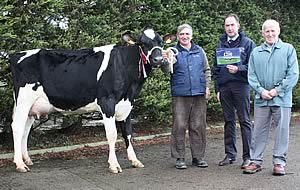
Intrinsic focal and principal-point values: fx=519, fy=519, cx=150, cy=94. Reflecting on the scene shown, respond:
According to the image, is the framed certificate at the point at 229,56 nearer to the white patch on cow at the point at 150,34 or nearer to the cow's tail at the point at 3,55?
the white patch on cow at the point at 150,34

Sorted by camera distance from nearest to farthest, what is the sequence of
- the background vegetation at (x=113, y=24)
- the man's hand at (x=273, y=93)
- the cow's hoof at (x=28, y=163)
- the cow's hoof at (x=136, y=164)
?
1. the man's hand at (x=273, y=93)
2. the cow's hoof at (x=136, y=164)
3. the cow's hoof at (x=28, y=163)
4. the background vegetation at (x=113, y=24)

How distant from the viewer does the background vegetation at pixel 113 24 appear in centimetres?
855

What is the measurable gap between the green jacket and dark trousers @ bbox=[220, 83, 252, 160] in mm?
467

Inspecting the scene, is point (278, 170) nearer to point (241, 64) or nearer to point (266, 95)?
point (266, 95)

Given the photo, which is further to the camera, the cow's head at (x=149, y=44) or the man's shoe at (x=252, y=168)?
the cow's head at (x=149, y=44)

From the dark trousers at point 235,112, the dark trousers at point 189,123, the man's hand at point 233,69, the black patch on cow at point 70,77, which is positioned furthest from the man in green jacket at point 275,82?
the black patch on cow at point 70,77

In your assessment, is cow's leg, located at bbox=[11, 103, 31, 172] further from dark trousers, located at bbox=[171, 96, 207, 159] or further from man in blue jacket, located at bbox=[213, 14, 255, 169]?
man in blue jacket, located at bbox=[213, 14, 255, 169]

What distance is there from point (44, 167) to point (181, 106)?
2.30m

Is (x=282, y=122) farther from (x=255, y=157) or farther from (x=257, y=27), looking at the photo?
(x=257, y=27)

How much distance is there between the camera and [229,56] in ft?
24.8

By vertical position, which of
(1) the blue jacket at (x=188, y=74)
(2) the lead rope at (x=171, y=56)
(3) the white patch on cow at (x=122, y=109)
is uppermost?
(2) the lead rope at (x=171, y=56)

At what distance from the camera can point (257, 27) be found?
12.8 meters

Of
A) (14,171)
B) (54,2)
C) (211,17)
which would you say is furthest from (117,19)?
(14,171)

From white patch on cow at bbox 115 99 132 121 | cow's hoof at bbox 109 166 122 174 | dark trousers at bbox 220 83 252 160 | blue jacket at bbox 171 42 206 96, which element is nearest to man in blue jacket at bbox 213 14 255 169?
dark trousers at bbox 220 83 252 160
